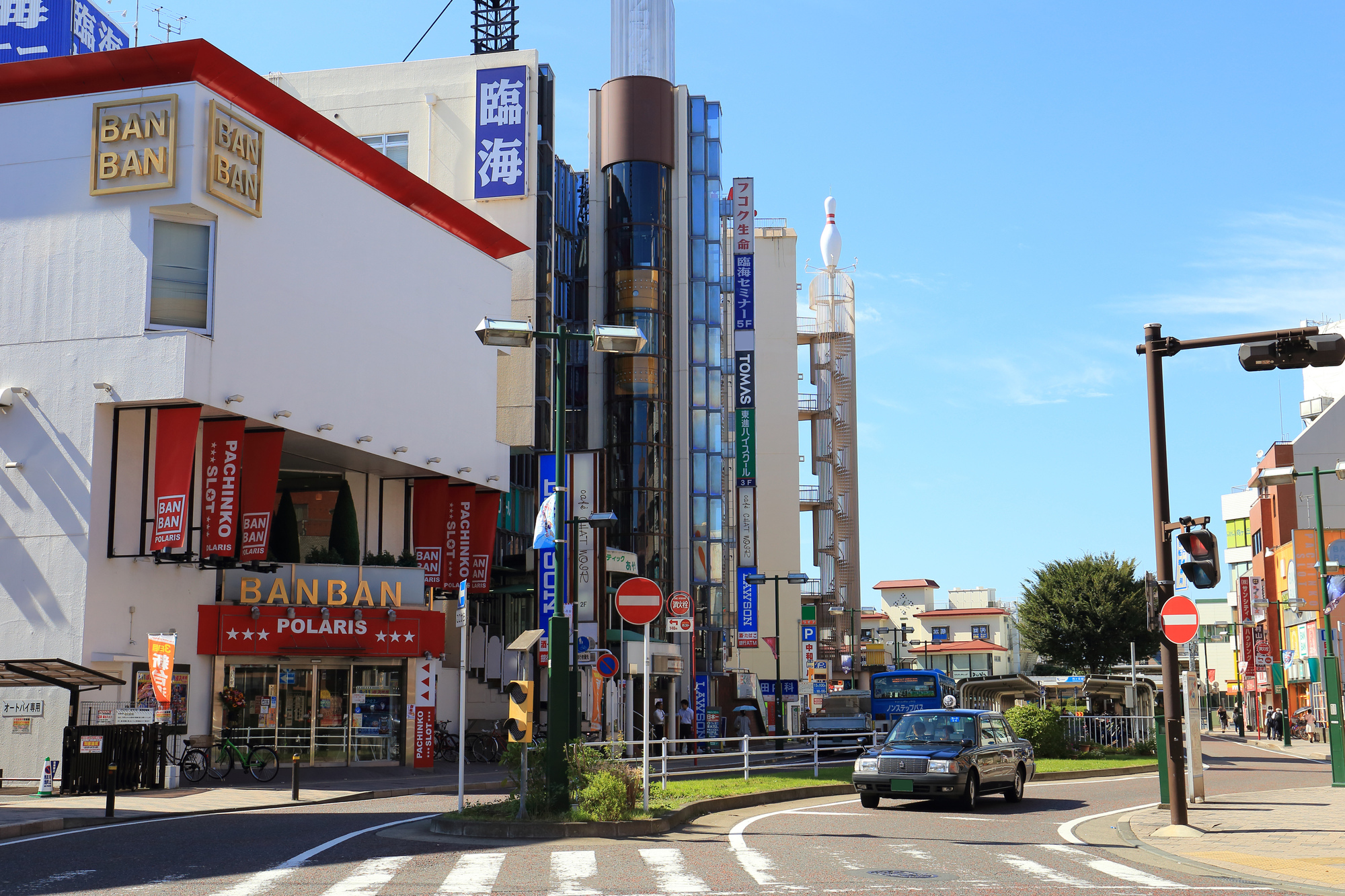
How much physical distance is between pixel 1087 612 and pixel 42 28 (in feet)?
165

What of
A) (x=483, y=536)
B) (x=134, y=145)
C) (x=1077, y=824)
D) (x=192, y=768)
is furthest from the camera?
(x=483, y=536)

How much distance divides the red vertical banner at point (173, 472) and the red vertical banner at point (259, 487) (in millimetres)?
2171

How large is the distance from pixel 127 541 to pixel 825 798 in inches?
661

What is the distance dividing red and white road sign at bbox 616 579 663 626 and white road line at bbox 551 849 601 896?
3.87 meters

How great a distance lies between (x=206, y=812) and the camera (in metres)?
21.5

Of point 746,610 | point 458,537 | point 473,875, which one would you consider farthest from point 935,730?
point 746,610

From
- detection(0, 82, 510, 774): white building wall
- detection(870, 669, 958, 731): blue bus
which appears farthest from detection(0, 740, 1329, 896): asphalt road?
detection(870, 669, 958, 731): blue bus

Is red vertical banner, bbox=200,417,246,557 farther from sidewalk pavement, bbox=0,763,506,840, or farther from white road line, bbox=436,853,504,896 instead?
white road line, bbox=436,853,504,896

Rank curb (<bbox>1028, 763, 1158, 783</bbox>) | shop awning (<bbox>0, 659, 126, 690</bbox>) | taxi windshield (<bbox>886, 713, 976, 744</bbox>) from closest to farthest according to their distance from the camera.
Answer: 1. taxi windshield (<bbox>886, 713, 976, 744</bbox>)
2. shop awning (<bbox>0, 659, 126, 690</bbox>)
3. curb (<bbox>1028, 763, 1158, 783</bbox>)

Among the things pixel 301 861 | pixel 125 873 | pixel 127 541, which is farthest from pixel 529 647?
pixel 127 541

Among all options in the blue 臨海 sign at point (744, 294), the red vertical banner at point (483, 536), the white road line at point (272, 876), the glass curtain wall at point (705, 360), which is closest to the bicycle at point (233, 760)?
the red vertical banner at point (483, 536)

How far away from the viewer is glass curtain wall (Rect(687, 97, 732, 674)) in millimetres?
62281

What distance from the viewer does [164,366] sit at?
2981 centimetres

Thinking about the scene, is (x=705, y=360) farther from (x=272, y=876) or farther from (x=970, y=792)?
(x=272, y=876)
